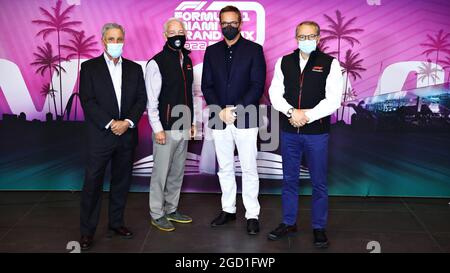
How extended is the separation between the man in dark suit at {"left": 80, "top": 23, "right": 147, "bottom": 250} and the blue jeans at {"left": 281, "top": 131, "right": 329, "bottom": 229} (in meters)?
1.16

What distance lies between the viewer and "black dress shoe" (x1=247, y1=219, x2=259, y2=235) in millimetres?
4527

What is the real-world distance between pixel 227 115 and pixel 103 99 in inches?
37.2

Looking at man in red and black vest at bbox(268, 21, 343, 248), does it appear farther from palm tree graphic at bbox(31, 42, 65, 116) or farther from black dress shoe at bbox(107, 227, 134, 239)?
palm tree graphic at bbox(31, 42, 65, 116)

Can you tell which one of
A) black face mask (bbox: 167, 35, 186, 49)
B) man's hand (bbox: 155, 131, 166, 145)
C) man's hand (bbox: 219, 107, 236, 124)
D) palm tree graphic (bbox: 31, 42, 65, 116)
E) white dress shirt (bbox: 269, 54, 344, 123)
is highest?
black face mask (bbox: 167, 35, 186, 49)

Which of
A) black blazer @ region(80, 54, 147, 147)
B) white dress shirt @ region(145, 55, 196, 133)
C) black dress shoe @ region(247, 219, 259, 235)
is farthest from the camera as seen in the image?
black dress shoe @ region(247, 219, 259, 235)

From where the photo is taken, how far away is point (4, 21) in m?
5.46

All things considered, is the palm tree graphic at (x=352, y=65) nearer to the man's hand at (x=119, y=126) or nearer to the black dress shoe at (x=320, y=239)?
the black dress shoe at (x=320, y=239)

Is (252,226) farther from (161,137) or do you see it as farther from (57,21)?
(57,21)

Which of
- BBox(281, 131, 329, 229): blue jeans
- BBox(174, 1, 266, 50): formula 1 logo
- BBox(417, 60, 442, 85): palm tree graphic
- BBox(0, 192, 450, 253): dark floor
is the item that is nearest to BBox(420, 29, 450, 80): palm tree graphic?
BBox(417, 60, 442, 85): palm tree graphic

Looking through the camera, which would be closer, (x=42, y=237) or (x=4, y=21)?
(x=42, y=237)

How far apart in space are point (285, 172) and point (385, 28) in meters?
1.92

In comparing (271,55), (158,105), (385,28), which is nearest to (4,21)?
(158,105)

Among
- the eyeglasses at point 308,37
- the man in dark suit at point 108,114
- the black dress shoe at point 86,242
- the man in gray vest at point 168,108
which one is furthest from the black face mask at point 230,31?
the black dress shoe at point 86,242

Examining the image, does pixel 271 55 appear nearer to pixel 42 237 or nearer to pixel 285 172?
pixel 285 172
